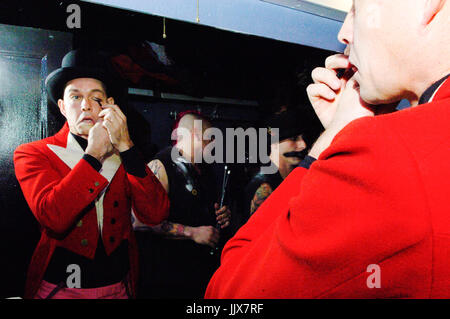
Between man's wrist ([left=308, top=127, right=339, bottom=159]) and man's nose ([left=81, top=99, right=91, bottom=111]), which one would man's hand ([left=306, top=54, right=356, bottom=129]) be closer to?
man's wrist ([left=308, top=127, right=339, bottom=159])

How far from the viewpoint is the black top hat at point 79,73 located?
111 cm

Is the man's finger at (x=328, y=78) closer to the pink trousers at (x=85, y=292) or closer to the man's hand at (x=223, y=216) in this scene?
the man's hand at (x=223, y=216)

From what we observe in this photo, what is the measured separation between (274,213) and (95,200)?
85 cm

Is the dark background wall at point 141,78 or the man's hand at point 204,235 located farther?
the man's hand at point 204,235

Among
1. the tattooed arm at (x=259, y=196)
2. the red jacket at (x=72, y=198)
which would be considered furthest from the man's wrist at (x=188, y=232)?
the tattooed arm at (x=259, y=196)

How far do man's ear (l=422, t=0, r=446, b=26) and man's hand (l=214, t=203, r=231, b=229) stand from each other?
1.19 m

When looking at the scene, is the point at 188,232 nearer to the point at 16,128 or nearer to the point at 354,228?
the point at 16,128

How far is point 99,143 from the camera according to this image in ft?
3.87

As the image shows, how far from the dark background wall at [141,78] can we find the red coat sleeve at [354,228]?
100 centimetres

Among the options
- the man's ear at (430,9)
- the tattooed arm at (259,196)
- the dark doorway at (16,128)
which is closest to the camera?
the man's ear at (430,9)
